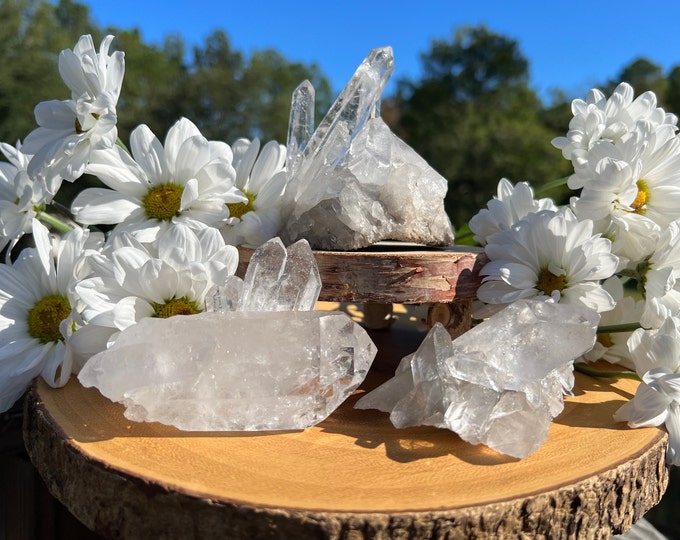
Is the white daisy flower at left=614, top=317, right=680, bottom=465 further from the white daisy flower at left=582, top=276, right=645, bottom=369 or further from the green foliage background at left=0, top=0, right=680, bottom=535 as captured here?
the green foliage background at left=0, top=0, right=680, bottom=535

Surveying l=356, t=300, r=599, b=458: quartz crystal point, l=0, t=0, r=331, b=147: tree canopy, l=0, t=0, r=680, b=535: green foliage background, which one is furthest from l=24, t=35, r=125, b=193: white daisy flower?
l=0, t=0, r=680, b=535: green foliage background

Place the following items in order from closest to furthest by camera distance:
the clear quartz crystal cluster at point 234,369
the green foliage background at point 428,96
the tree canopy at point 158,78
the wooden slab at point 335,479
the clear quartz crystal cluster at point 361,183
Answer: the wooden slab at point 335,479
the clear quartz crystal cluster at point 234,369
the clear quartz crystal cluster at point 361,183
the tree canopy at point 158,78
the green foliage background at point 428,96

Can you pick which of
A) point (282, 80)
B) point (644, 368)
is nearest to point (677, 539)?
point (644, 368)

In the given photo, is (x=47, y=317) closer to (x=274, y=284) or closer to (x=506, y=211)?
(x=274, y=284)

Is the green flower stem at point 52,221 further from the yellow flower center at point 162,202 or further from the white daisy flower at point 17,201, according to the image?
the yellow flower center at point 162,202

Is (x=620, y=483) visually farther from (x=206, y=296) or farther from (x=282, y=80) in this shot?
(x=282, y=80)

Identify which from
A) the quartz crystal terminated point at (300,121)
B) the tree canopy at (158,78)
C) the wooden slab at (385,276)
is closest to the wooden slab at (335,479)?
the wooden slab at (385,276)
